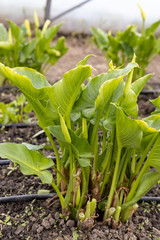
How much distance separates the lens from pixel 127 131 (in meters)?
0.81

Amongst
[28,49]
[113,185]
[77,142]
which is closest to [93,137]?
[77,142]

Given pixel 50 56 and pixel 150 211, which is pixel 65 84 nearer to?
pixel 150 211

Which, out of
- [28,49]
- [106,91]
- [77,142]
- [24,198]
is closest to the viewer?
[106,91]

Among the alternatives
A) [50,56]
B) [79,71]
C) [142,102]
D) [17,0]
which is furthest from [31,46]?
[79,71]

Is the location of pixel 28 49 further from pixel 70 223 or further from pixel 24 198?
pixel 70 223

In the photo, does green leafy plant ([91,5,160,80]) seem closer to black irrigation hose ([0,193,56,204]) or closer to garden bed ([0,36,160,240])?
garden bed ([0,36,160,240])

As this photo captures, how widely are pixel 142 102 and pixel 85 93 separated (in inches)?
55.5

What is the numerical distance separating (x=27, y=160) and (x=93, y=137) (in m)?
0.22

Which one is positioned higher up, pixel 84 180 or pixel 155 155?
pixel 155 155

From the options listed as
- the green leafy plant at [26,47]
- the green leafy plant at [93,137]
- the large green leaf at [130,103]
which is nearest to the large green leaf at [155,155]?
the green leafy plant at [93,137]

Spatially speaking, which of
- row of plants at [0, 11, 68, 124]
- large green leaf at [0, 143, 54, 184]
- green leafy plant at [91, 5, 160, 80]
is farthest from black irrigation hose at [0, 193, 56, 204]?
green leafy plant at [91, 5, 160, 80]

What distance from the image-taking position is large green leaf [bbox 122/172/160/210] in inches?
36.3

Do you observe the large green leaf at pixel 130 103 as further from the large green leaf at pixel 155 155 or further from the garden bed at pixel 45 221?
the garden bed at pixel 45 221

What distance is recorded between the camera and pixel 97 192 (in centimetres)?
99
